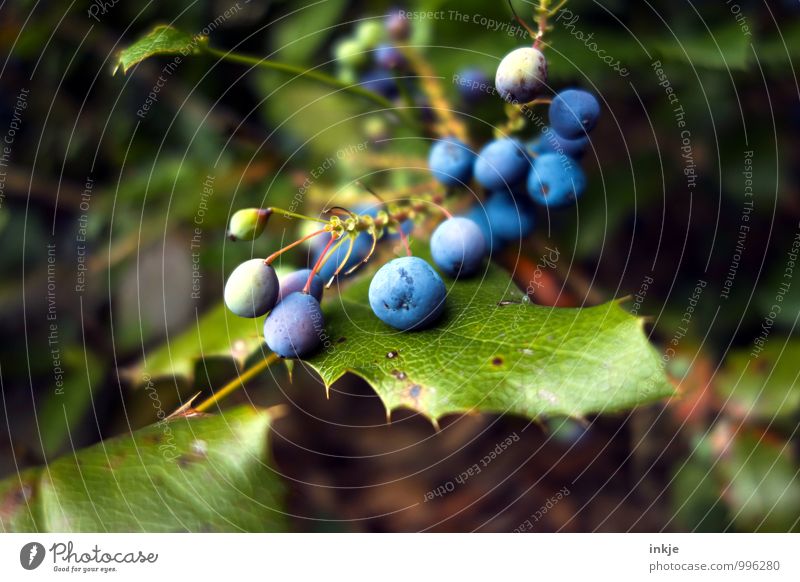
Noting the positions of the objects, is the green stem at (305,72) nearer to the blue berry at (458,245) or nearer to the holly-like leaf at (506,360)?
the blue berry at (458,245)

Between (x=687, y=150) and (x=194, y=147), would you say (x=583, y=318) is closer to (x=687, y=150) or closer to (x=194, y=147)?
(x=687, y=150)

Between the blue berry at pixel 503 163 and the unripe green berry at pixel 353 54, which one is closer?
the blue berry at pixel 503 163

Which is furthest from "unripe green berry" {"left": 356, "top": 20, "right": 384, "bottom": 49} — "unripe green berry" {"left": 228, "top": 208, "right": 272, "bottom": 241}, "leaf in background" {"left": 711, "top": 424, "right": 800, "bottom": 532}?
"leaf in background" {"left": 711, "top": 424, "right": 800, "bottom": 532}

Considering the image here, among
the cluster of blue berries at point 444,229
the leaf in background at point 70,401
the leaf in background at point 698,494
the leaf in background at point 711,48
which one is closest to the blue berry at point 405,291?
the cluster of blue berries at point 444,229

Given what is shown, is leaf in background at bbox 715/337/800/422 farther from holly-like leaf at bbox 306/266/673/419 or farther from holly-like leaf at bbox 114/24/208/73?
holly-like leaf at bbox 114/24/208/73

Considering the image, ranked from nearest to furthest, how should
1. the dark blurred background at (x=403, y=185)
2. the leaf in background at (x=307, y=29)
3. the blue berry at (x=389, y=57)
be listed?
1. the blue berry at (x=389, y=57)
2. the dark blurred background at (x=403, y=185)
3. the leaf in background at (x=307, y=29)

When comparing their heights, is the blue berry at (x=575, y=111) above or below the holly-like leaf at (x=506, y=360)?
above
